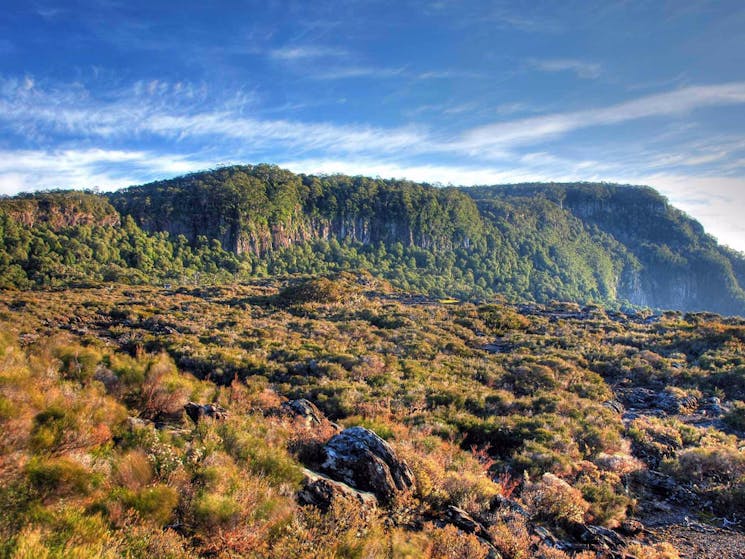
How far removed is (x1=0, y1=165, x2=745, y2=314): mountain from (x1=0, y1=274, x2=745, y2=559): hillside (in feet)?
171

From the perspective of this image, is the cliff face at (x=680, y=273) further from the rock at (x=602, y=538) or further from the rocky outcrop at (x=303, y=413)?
the rocky outcrop at (x=303, y=413)

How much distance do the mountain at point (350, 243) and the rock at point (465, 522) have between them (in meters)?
58.8

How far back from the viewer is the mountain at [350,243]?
69.4 m

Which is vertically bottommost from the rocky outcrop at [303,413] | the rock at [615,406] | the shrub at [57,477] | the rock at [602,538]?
the rock at [615,406]

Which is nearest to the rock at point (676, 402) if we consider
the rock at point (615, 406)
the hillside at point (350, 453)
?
the hillside at point (350, 453)

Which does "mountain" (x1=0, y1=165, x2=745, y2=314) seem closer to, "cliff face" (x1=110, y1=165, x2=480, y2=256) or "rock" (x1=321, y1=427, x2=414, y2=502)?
"cliff face" (x1=110, y1=165, x2=480, y2=256)

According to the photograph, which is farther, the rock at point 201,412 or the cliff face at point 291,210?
the cliff face at point 291,210

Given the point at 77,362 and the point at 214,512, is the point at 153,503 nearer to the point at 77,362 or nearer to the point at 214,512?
the point at 214,512

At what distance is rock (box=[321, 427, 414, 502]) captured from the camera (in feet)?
17.4

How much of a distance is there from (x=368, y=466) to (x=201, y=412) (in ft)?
10.2

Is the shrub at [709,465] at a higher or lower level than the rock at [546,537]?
lower

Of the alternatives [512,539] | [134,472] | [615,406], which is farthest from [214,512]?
[615,406]

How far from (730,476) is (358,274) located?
169 ft

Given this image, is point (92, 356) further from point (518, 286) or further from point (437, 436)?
point (518, 286)
